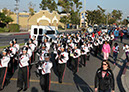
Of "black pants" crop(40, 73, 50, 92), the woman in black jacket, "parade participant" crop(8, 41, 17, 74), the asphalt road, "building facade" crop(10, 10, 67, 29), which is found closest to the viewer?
the woman in black jacket

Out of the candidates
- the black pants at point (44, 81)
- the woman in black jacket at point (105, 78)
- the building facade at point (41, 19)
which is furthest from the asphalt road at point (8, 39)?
the building facade at point (41, 19)

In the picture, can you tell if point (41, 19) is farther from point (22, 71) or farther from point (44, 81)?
point (44, 81)

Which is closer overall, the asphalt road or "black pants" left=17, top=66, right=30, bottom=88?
"black pants" left=17, top=66, right=30, bottom=88

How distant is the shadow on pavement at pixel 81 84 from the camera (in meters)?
7.59

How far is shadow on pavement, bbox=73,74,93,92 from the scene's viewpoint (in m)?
7.59

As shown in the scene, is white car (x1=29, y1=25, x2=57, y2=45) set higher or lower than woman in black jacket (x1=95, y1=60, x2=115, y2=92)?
higher

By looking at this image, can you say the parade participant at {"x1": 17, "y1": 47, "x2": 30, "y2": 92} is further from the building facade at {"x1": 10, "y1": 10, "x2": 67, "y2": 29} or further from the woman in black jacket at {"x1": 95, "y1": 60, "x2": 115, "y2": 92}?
the building facade at {"x1": 10, "y1": 10, "x2": 67, "y2": 29}

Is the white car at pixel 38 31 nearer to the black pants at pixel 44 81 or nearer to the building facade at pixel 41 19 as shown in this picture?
the black pants at pixel 44 81

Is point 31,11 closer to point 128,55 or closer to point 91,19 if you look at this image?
point 91,19

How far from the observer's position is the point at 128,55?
12805 mm

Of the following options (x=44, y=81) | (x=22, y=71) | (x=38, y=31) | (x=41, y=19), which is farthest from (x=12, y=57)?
(x=41, y=19)

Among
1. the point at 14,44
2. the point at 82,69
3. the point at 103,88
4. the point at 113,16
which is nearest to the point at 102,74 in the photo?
the point at 103,88

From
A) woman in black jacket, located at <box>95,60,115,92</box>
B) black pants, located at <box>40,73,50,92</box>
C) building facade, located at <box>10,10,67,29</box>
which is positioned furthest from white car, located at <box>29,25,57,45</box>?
building facade, located at <box>10,10,67,29</box>

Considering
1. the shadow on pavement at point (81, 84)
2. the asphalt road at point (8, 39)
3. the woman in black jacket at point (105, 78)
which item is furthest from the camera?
the asphalt road at point (8, 39)
